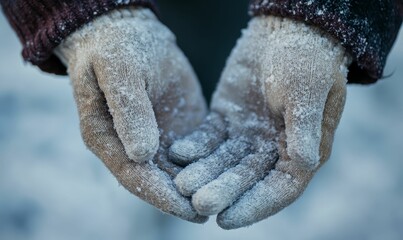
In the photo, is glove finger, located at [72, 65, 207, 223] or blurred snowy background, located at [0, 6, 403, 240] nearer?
glove finger, located at [72, 65, 207, 223]

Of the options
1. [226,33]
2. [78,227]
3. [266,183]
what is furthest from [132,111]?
[78,227]

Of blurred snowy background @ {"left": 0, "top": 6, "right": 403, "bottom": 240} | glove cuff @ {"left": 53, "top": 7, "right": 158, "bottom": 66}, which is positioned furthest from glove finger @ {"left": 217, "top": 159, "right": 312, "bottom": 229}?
blurred snowy background @ {"left": 0, "top": 6, "right": 403, "bottom": 240}

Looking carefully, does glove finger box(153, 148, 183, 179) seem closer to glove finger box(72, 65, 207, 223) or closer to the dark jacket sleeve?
A: glove finger box(72, 65, 207, 223)

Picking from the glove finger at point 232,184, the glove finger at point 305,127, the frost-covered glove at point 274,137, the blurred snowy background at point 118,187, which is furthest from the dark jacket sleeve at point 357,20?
the blurred snowy background at point 118,187

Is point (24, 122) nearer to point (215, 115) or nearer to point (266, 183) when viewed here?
point (215, 115)

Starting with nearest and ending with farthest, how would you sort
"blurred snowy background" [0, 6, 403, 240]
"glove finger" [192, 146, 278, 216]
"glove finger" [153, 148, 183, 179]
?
"glove finger" [192, 146, 278, 216] → "glove finger" [153, 148, 183, 179] → "blurred snowy background" [0, 6, 403, 240]

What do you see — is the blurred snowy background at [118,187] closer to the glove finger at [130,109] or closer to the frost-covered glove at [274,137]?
the frost-covered glove at [274,137]

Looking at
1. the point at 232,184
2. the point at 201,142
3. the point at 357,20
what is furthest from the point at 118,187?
the point at 357,20

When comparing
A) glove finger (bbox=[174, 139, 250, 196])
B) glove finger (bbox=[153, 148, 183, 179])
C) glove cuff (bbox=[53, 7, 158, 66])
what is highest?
glove cuff (bbox=[53, 7, 158, 66])
